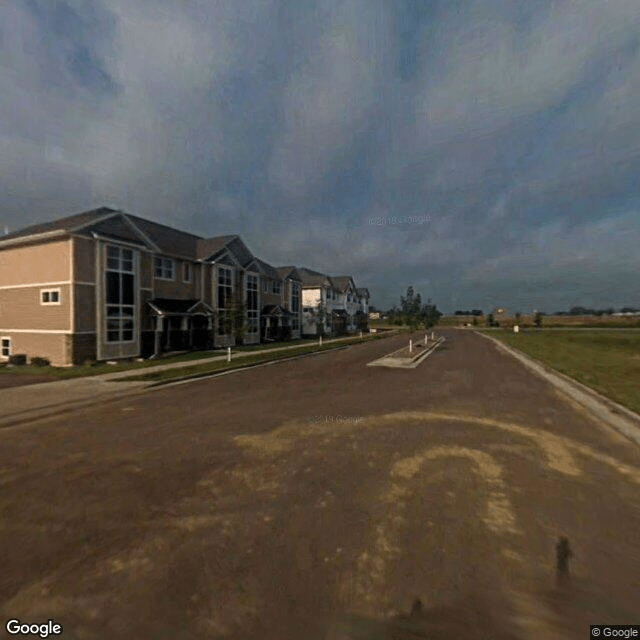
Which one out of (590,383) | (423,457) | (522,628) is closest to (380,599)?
(522,628)

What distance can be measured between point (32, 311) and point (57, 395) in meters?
12.3

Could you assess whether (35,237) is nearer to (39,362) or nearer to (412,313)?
(39,362)

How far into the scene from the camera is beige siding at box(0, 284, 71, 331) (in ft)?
59.5

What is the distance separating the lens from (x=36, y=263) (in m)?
19.1

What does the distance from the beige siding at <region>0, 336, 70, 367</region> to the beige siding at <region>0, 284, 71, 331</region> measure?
1.47ft

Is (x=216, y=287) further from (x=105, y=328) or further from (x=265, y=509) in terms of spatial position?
(x=265, y=509)

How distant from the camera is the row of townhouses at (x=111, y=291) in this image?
60.0ft

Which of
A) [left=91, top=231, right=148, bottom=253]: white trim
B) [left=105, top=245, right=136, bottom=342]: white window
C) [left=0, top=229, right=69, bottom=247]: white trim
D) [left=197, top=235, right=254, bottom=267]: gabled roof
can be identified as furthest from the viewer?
[left=197, top=235, right=254, bottom=267]: gabled roof

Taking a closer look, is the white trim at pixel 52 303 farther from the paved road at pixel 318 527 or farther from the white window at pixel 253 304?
the white window at pixel 253 304

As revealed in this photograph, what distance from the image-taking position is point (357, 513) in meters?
4.05

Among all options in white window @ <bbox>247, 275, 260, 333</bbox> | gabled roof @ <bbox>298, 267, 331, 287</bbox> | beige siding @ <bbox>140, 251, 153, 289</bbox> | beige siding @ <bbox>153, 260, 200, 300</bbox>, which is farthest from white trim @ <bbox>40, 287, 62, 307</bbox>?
gabled roof @ <bbox>298, 267, 331, 287</bbox>

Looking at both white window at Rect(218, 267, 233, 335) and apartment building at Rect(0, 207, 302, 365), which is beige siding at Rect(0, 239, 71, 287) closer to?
apartment building at Rect(0, 207, 302, 365)

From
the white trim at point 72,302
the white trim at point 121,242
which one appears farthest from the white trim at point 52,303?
the white trim at point 121,242

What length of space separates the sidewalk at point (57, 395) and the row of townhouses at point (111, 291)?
6717mm
